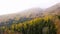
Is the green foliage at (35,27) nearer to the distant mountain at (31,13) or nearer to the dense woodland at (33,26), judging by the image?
the dense woodland at (33,26)

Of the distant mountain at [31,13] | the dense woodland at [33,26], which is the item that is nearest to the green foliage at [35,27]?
the dense woodland at [33,26]

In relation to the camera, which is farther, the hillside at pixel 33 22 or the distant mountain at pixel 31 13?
the distant mountain at pixel 31 13

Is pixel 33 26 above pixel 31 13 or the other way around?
the other way around

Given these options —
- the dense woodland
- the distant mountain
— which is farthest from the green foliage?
the distant mountain

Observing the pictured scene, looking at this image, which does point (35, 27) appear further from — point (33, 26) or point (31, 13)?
point (31, 13)

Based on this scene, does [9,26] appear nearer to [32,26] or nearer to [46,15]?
[32,26]

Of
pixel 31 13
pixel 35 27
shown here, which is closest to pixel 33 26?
pixel 35 27

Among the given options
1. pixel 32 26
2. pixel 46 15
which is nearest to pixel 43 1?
pixel 46 15

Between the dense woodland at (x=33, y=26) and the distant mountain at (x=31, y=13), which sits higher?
the distant mountain at (x=31, y=13)
